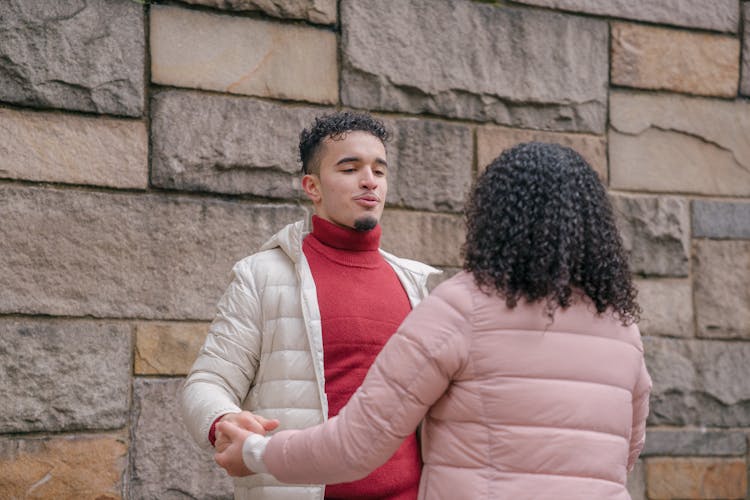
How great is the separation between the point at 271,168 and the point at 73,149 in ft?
2.22

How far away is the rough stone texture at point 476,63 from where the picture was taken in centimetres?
385

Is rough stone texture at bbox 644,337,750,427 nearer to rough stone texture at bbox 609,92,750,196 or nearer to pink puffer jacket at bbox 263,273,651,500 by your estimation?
rough stone texture at bbox 609,92,750,196

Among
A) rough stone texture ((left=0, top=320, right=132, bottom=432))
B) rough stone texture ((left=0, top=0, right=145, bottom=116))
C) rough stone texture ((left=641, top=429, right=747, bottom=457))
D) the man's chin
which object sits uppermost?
rough stone texture ((left=0, top=0, right=145, bottom=116))

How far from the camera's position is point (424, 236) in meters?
3.89

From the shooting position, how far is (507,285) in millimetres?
1883

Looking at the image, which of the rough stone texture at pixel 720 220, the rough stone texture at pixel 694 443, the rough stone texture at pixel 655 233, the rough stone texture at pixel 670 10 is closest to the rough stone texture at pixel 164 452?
the rough stone texture at pixel 694 443

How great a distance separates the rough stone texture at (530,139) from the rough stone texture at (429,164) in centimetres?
5

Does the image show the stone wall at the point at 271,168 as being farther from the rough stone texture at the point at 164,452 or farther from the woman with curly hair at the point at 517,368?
the woman with curly hair at the point at 517,368

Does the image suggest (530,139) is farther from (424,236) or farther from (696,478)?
(696,478)

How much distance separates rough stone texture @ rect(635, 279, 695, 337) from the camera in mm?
4234

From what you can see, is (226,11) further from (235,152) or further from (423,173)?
(423,173)

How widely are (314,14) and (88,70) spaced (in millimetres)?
846

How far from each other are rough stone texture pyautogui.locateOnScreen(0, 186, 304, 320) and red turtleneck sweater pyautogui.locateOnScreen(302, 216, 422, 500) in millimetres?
874

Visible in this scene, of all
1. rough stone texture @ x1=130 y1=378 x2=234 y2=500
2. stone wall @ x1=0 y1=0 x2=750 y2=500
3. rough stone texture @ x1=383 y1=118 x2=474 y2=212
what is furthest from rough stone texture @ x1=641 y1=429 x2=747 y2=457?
rough stone texture @ x1=130 y1=378 x2=234 y2=500
